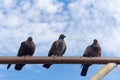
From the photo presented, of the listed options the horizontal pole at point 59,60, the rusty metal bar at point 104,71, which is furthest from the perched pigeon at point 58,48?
the rusty metal bar at point 104,71

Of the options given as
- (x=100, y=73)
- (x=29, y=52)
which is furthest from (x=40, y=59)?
(x=29, y=52)

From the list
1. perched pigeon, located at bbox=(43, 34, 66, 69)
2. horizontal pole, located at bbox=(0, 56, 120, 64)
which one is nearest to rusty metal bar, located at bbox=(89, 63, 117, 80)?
horizontal pole, located at bbox=(0, 56, 120, 64)

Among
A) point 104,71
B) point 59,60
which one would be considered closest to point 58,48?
point 59,60

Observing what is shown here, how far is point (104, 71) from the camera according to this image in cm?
848

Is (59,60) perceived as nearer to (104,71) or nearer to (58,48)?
(104,71)

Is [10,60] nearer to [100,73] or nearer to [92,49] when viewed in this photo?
[100,73]

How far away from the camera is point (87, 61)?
29.4 ft

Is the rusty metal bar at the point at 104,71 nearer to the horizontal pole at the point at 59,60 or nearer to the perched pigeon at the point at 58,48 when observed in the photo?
the horizontal pole at the point at 59,60

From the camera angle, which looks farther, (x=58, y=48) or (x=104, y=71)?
(x=58, y=48)

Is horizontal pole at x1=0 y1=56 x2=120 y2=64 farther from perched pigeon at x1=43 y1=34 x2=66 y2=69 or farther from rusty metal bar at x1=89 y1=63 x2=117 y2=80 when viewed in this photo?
perched pigeon at x1=43 y1=34 x2=66 y2=69

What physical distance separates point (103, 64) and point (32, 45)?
7.44 meters

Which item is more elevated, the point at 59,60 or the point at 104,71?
the point at 59,60

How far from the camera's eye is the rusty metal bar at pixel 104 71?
8.20 meters

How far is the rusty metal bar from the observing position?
8203 millimetres
